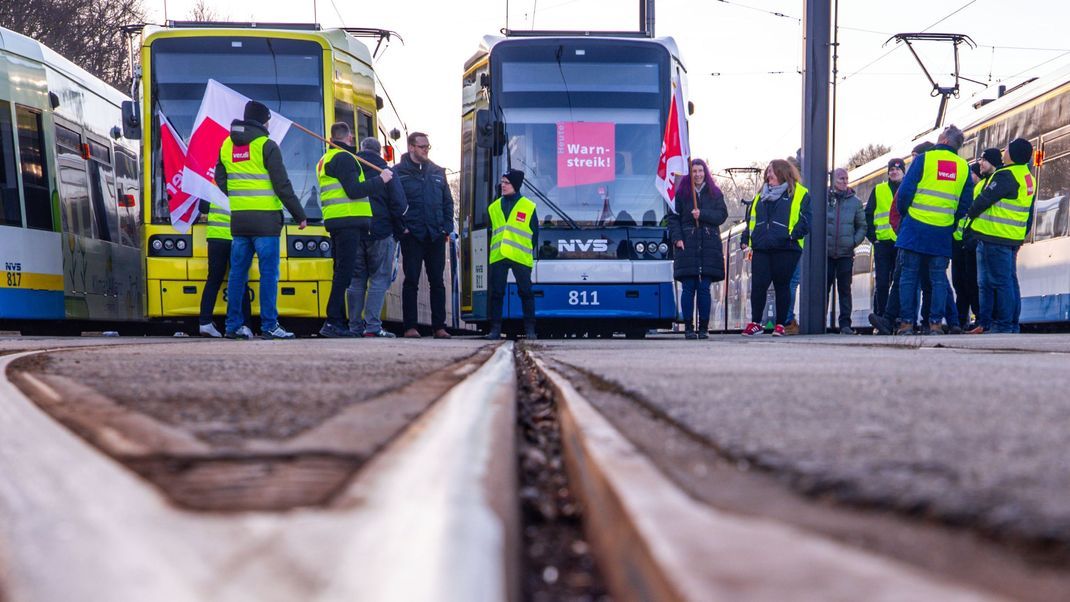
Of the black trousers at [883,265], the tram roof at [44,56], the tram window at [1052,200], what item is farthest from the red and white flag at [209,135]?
the tram window at [1052,200]

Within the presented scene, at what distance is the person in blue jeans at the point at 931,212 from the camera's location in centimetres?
1197

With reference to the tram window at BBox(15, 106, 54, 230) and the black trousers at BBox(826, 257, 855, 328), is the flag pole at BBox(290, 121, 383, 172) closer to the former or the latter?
the tram window at BBox(15, 106, 54, 230)

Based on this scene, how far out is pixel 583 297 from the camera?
13.0m

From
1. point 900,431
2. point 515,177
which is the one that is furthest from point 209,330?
point 900,431

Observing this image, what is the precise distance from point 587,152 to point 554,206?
652 mm

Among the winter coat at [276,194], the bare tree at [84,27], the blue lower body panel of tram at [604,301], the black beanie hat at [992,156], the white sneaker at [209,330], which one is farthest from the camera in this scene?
the bare tree at [84,27]

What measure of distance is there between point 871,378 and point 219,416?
2.06 metres

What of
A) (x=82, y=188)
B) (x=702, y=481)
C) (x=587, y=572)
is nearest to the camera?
(x=587, y=572)

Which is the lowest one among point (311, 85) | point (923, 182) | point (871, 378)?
point (871, 378)

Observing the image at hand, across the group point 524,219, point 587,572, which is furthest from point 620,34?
point 587,572

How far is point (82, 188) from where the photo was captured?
15.1 meters

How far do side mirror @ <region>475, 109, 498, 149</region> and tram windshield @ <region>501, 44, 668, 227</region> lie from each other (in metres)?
0.23

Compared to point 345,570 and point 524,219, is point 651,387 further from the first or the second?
point 524,219

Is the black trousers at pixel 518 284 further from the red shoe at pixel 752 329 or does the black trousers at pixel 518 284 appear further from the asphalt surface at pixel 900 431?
the asphalt surface at pixel 900 431
